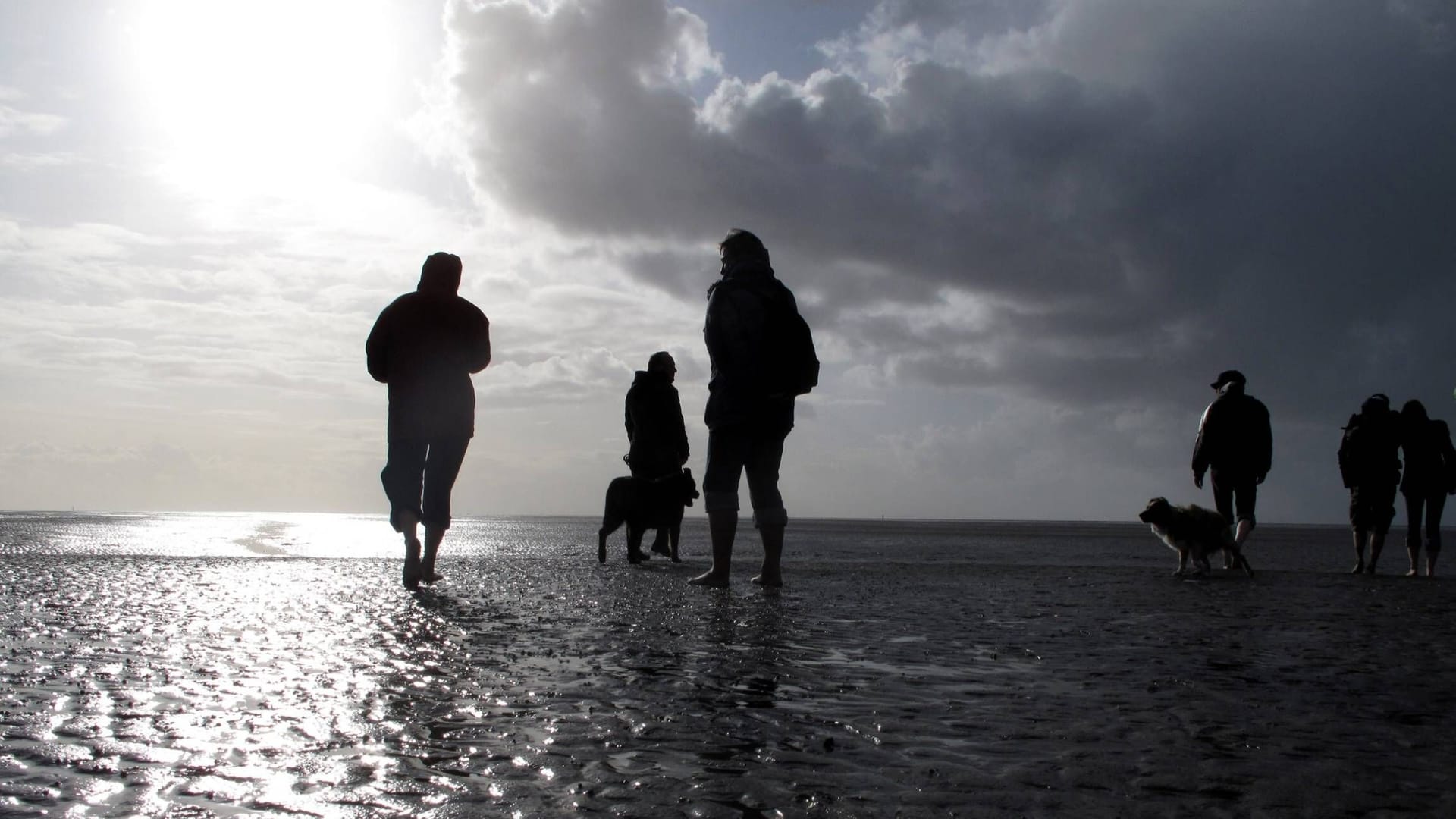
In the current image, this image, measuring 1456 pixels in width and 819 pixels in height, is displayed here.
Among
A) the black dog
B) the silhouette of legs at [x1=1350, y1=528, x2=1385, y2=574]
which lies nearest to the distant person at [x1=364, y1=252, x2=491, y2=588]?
the black dog

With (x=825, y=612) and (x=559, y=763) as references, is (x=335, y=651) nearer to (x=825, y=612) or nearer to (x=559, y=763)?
(x=559, y=763)

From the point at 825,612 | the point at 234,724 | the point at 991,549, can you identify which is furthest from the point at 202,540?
the point at 234,724

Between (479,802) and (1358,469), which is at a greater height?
(1358,469)

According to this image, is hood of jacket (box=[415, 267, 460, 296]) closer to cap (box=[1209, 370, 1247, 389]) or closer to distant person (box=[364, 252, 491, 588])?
distant person (box=[364, 252, 491, 588])

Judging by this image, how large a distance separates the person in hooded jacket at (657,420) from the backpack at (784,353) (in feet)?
13.1

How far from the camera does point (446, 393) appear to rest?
23.9 feet

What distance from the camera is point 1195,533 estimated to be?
10023 mm

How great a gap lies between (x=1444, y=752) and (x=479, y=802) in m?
2.12

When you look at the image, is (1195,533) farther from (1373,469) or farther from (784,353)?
(784,353)

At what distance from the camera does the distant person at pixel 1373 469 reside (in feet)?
38.1

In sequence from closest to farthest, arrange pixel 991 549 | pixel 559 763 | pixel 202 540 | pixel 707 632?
pixel 559 763, pixel 707 632, pixel 202 540, pixel 991 549

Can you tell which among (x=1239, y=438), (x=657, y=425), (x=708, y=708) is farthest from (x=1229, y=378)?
(x=708, y=708)

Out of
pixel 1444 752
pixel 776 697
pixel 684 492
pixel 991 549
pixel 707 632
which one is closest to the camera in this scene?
pixel 1444 752

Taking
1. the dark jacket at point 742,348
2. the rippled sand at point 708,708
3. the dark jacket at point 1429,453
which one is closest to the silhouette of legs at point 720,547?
the dark jacket at point 742,348
